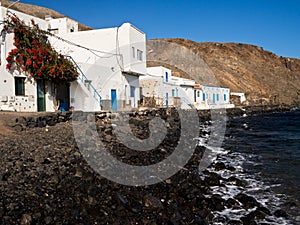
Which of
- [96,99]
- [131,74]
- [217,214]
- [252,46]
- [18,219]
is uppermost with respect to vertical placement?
[252,46]

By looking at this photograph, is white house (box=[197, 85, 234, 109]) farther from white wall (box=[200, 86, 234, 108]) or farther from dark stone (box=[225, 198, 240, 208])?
dark stone (box=[225, 198, 240, 208])

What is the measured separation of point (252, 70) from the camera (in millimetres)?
91000

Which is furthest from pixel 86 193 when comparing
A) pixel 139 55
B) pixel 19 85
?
pixel 139 55

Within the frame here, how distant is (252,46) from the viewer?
356ft

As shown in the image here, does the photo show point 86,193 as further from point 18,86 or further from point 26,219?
point 18,86

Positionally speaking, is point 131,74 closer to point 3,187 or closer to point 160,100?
point 160,100

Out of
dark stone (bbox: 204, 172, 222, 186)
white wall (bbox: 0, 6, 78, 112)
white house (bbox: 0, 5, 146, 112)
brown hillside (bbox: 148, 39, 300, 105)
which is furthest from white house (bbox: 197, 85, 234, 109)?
dark stone (bbox: 204, 172, 222, 186)

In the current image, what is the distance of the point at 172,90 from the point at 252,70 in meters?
65.2

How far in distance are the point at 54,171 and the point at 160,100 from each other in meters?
23.3

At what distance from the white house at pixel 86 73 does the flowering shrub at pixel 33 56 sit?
326 millimetres

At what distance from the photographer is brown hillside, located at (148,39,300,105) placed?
231ft

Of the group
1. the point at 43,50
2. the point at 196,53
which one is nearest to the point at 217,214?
the point at 43,50

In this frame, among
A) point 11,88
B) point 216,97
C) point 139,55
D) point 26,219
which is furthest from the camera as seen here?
point 216,97

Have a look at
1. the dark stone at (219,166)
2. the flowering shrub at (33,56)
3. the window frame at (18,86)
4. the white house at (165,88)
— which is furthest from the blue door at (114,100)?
the dark stone at (219,166)
